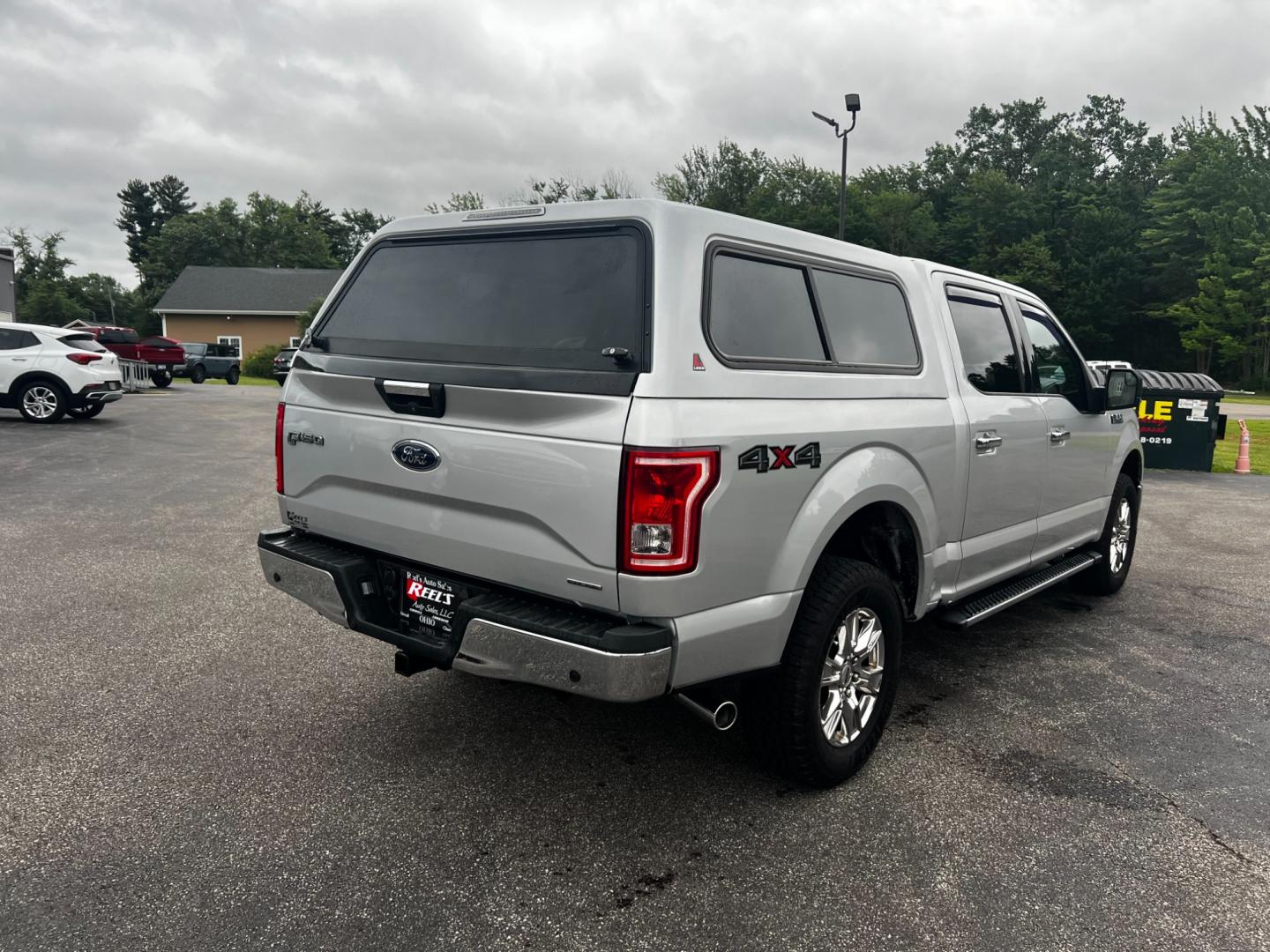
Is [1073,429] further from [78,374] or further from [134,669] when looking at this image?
[78,374]

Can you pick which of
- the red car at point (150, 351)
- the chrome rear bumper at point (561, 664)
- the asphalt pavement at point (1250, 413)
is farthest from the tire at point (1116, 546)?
the red car at point (150, 351)

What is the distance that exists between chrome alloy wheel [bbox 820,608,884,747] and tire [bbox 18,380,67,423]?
16042 millimetres

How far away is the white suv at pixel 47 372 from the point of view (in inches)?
607

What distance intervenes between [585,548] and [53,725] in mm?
2578

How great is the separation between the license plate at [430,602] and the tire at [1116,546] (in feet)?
14.7

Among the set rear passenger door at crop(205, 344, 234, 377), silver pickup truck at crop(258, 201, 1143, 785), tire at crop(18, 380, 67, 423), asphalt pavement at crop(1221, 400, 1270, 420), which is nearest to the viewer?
silver pickup truck at crop(258, 201, 1143, 785)

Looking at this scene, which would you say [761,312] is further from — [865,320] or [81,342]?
[81,342]

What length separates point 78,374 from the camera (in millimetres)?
15562

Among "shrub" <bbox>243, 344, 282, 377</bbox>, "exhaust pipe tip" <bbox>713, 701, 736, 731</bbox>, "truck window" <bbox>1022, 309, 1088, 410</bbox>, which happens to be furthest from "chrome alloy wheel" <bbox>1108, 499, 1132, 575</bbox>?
"shrub" <bbox>243, 344, 282, 377</bbox>

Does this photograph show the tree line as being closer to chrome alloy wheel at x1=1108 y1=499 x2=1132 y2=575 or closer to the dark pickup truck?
the dark pickup truck

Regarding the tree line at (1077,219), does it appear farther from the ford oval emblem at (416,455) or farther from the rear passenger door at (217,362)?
the ford oval emblem at (416,455)

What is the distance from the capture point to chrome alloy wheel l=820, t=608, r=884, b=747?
3.37 m

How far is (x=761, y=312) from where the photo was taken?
10.5 ft

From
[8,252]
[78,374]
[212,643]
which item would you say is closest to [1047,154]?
[8,252]
